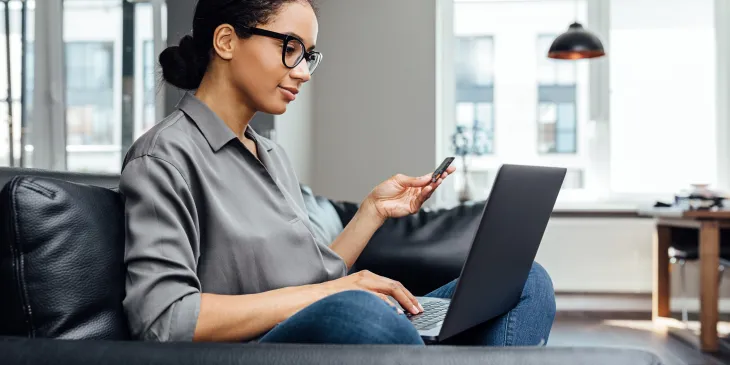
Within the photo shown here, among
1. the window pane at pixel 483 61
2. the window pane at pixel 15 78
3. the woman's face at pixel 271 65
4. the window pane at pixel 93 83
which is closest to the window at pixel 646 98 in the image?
the window pane at pixel 483 61

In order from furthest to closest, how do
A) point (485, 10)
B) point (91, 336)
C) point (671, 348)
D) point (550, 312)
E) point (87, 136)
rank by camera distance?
1. point (485, 10)
2. point (87, 136)
3. point (671, 348)
4. point (550, 312)
5. point (91, 336)

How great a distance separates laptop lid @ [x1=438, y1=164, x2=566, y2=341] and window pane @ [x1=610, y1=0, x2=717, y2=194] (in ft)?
14.9

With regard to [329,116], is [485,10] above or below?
above

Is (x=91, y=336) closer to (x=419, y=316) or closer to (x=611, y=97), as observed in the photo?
(x=419, y=316)

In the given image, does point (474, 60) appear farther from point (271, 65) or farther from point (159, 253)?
point (159, 253)

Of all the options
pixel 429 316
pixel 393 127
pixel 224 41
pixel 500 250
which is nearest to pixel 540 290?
pixel 429 316

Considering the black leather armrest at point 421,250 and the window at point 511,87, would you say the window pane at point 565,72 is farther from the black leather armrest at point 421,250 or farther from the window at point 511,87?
the black leather armrest at point 421,250

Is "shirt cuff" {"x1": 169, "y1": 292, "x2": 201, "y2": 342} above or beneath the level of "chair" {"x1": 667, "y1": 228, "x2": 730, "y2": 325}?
above

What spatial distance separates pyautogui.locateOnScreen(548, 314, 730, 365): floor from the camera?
3586mm

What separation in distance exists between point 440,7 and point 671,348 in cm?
296

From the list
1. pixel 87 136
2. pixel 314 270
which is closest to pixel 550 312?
pixel 314 270

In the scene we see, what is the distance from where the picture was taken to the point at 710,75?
5488 mm

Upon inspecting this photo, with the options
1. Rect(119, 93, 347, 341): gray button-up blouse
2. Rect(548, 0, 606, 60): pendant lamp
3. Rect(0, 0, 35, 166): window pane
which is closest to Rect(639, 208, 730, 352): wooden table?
Rect(548, 0, 606, 60): pendant lamp

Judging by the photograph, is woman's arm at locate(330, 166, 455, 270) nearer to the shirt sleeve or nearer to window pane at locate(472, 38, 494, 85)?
the shirt sleeve
